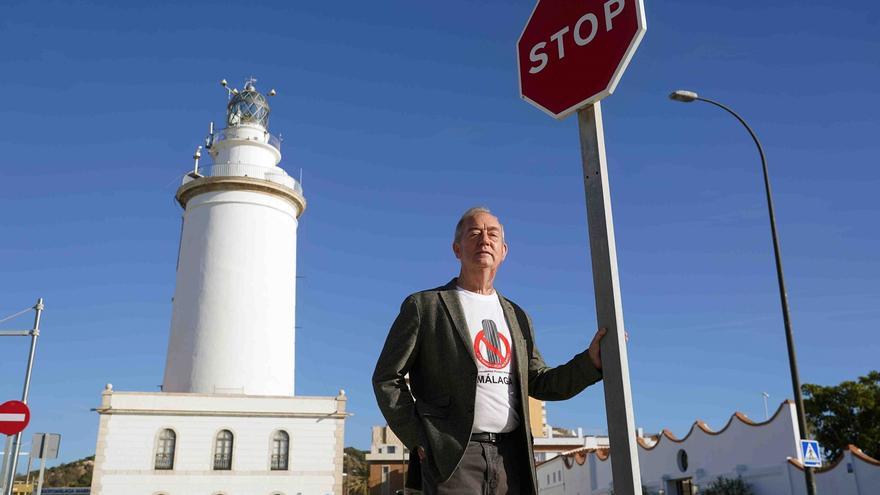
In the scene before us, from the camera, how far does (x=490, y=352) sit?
3.34 metres

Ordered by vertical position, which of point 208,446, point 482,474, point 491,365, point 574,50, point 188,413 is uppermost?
point 188,413

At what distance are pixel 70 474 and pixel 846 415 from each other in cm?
9007

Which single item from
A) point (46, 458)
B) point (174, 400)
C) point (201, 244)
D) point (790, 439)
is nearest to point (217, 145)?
point (201, 244)

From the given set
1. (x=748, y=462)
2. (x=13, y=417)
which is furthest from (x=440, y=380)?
(x=748, y=462)

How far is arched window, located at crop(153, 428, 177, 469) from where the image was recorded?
29.7m

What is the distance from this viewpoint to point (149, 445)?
97.9 ft

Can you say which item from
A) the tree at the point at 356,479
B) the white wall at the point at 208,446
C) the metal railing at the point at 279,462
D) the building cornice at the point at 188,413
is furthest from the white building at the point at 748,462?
the tree at the point at 356,479

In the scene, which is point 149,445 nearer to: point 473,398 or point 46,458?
point 46,458

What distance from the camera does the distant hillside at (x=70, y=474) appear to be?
89119mm

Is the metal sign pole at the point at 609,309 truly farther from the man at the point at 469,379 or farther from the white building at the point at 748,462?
the white building at the point at 748,462

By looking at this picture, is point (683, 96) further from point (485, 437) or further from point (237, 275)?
point (237, 275)

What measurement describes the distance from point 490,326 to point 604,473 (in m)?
27.2

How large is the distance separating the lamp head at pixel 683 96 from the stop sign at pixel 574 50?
1235 centimetres

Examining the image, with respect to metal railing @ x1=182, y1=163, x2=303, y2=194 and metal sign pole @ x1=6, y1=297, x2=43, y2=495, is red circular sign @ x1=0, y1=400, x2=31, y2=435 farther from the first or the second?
metal railing @ x1=182, y1=163, x2=303, y2=194
